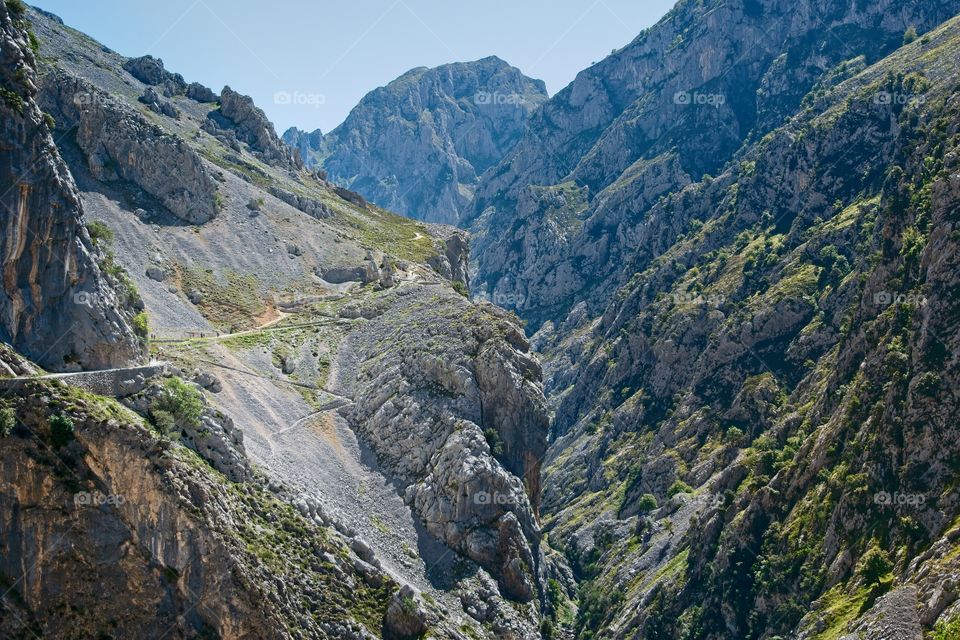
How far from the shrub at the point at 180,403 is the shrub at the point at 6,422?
12.3 meters

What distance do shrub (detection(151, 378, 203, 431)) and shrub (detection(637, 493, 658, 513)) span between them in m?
104

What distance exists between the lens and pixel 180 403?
77.2m

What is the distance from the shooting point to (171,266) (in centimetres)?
13012

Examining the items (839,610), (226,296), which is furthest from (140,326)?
(839,610)

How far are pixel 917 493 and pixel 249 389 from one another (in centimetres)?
7021

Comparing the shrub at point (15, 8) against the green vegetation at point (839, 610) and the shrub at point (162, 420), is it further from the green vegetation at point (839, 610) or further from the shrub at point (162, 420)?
the green vegetation at point (839, 610)

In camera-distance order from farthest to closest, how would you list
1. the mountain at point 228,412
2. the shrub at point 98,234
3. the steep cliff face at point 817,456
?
1. the steep cliff face at point 817,456
2. the shrub at point 98,234
3. the mountain at point 228,412

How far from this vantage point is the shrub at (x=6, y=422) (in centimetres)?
6431

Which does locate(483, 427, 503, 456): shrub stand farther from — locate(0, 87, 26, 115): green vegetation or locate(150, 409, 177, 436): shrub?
locate(0, 87, 26, 115): green vegetation

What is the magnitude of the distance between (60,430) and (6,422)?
353 centimetres

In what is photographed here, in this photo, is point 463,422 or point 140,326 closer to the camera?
point 140,326

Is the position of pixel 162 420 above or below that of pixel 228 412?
above

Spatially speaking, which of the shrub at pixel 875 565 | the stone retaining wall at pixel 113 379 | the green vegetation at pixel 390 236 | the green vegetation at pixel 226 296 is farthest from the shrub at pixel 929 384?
the green vegetation at pixel 390 236

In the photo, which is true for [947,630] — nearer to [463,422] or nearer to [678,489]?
[463,422]
